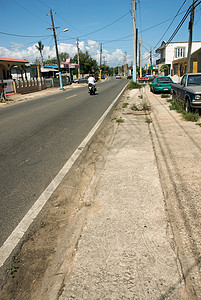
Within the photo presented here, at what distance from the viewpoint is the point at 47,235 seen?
309cm

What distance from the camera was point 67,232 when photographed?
3.08 meters

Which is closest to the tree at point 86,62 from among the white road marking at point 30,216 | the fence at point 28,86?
the fence at point 28,86

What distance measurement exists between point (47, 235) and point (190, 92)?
8.25 meters

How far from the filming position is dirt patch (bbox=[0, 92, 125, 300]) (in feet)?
7.82

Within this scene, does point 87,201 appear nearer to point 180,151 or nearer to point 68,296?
point 68,296

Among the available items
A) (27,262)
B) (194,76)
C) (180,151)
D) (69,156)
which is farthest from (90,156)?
(194,76)

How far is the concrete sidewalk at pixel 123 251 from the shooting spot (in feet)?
7.23

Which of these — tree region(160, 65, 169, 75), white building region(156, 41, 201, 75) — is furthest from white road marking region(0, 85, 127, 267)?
tree region(160, 65, 169, 75)

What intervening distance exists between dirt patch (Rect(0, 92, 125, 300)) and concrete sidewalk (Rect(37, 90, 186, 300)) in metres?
0.19

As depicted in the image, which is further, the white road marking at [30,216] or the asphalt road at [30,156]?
the asphalt road at [30,156]

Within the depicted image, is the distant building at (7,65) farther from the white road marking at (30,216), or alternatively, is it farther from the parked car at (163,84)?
the white road marking at (30,216)

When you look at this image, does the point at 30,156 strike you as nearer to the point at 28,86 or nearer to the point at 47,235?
the point at 47,235

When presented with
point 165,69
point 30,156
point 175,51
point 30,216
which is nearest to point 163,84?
point 30,156

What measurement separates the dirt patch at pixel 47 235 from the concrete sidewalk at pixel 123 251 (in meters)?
0.19
